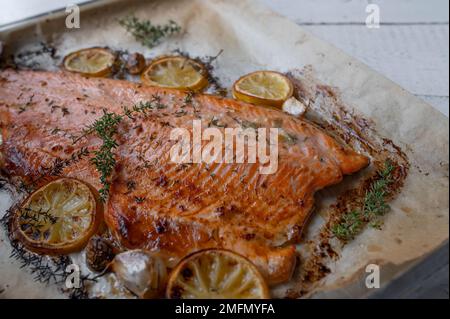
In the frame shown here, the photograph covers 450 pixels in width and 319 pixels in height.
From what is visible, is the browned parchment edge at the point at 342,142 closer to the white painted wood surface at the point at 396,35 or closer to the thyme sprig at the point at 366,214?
the thyme sprig at the point at 366,214

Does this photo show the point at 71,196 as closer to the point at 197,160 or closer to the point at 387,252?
the point at 197,160

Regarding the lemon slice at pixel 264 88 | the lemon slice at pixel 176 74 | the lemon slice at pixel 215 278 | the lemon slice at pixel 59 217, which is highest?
the lemon slice at pixel 264 88

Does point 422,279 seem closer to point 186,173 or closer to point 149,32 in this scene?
point 186,173

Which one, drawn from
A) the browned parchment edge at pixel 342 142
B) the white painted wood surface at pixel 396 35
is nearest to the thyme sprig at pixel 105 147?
the browned parchment edge at pixel 342 142
